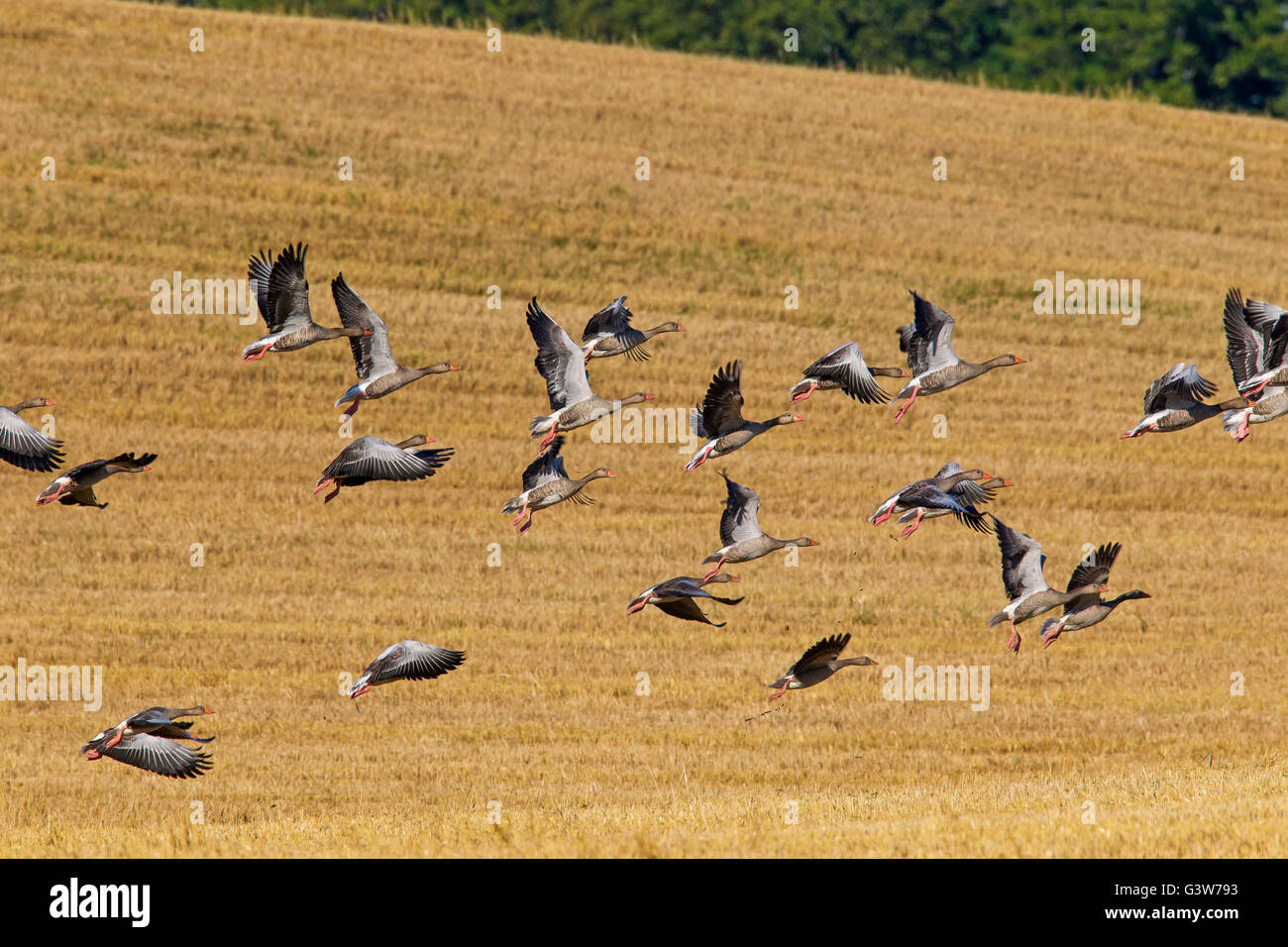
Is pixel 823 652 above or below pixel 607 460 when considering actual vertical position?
below

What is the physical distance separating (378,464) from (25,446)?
10.8 ft

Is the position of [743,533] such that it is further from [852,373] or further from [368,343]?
[368,343]

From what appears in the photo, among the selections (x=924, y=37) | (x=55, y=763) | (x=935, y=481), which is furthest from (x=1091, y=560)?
(x=924, y=37)

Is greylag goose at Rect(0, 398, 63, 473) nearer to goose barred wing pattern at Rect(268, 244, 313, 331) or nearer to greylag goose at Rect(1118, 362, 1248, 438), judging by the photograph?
goose barred wing pattern at Rect(268, 244, 313, 331)

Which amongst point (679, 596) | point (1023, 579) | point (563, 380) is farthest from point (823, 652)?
point (563, 380)

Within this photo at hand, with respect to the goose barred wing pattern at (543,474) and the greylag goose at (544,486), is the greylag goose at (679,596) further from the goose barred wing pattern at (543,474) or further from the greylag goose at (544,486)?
the goose barred wing pattern at (543,474)

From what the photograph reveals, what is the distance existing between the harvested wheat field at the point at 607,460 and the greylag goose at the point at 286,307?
438cm

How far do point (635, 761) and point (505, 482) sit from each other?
34.2 ft

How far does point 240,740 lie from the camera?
18.2 m

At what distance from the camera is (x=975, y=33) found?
274 feet

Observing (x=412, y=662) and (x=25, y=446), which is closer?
(x=25, y=446)

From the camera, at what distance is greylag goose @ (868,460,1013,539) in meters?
13.6

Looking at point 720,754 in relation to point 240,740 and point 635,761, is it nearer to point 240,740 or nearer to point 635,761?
point 635,761

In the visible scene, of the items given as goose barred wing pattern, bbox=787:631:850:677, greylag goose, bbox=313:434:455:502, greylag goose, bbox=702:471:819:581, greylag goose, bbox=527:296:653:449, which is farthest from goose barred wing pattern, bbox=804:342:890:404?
greylag goose, bbox=313:434:455:502
